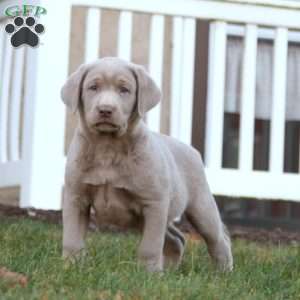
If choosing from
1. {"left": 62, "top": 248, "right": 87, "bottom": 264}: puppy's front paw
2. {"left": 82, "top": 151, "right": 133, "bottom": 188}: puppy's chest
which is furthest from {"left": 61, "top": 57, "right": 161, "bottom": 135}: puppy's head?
{"left": 62, "top": 248, "right": 87, "bottom": 264}: puppy's front paw

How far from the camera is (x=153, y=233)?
518cm

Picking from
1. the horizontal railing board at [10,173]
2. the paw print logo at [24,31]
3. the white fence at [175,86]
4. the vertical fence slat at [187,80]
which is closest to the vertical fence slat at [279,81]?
the white fence at [175,86]

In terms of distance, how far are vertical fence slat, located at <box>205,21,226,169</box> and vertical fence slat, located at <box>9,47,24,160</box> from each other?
185 centimetres

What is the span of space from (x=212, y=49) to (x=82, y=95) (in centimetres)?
464

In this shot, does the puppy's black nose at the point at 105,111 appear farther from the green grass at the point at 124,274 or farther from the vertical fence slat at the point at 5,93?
the vertical fence slat at the point at 5,93

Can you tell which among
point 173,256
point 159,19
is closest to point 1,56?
point 159,19

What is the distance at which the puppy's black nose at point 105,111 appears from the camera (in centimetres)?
498

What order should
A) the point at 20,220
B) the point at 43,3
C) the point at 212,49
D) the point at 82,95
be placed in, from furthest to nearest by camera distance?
the point at 212,49
the point at 43,3
the point at 20,220
the point at 82,95

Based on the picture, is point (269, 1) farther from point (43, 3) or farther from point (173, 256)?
point (173, 256)

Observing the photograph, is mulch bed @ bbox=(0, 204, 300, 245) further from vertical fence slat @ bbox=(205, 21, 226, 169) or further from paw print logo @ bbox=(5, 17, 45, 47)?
paw print logo @ bbox=(5, 17, 45, 47)

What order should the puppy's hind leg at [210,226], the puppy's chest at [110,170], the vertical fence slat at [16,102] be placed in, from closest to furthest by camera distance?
1. the puppy's chest at [110,170]
2. the puppy's hind leg at [210,226]
3. the vertical fence slat at [16,102]

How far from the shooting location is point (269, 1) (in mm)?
9711

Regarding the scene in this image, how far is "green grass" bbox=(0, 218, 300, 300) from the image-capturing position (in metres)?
4.31

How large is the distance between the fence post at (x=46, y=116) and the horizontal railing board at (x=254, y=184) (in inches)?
58.3
